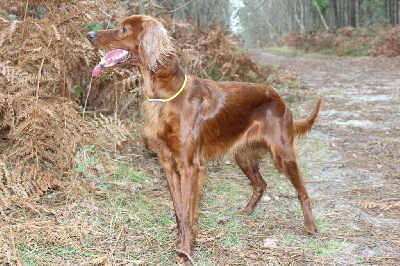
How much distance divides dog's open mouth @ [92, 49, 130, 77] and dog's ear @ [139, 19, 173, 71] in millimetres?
153

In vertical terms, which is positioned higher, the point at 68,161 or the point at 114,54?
the point at 114,54

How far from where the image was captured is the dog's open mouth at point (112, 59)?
2.76 meters

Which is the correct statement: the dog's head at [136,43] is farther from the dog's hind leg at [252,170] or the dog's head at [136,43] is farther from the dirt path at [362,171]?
A: the dirt path at [362,171]

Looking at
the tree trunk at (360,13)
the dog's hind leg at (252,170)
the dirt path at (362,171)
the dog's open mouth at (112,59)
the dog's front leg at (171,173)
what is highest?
the tree trunk at (360,13)

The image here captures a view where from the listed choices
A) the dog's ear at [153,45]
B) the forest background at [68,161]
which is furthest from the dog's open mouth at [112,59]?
the forest background at [68,161]

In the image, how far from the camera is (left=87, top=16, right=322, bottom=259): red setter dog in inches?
108

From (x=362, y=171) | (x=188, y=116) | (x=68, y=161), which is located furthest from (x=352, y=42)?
(x=188, y=116)

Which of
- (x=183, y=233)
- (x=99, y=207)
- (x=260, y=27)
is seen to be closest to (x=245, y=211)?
(x=183, y=233)

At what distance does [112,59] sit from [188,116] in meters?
0.68

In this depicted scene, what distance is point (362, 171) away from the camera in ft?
14.2

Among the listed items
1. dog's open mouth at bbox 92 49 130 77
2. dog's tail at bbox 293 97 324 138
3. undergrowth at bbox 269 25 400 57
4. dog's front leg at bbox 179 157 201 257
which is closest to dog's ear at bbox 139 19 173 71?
dog's open mouth at bbox 92 49 130 77

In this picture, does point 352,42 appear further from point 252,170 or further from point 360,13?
point 252,170

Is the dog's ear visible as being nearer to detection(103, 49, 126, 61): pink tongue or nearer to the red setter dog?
the red setter dog

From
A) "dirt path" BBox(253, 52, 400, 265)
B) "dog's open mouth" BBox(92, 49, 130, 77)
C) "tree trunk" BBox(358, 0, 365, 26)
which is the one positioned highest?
"tree trunk" BBox(358, 0, 365, 26)
